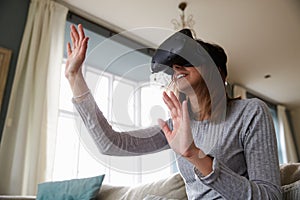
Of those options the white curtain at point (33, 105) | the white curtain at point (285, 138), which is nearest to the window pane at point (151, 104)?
the white curtain at point (33, 105)

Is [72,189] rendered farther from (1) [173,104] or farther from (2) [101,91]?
(1) [173,104]

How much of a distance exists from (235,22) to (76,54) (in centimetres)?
248

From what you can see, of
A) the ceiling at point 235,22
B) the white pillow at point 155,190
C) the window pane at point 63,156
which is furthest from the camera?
the ceiling at point 235,22

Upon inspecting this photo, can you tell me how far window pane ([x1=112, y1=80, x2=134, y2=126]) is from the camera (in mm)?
595

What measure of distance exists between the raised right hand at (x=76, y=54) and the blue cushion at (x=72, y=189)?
0.87 meters

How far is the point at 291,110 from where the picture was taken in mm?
5395

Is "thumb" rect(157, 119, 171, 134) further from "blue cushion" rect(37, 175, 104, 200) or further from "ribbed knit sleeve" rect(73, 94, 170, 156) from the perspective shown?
"blue cushion" rect(37, 175, 104, 200)

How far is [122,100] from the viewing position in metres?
0.60

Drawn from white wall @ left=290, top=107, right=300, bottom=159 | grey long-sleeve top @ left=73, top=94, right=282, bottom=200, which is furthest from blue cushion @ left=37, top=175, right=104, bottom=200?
white wall @ left=290, top=107, right=300, bottom=159

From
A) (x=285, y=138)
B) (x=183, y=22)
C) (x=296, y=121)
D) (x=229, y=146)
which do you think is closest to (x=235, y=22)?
(x=183, y=22)

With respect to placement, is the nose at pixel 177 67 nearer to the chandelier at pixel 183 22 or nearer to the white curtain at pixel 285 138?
the chandelier at pixel 183 22

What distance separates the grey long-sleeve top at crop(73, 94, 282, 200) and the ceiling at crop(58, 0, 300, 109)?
1968mm

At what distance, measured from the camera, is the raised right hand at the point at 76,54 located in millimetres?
640

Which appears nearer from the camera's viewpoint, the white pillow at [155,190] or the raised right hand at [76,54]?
the raised right hand at [76,54]
